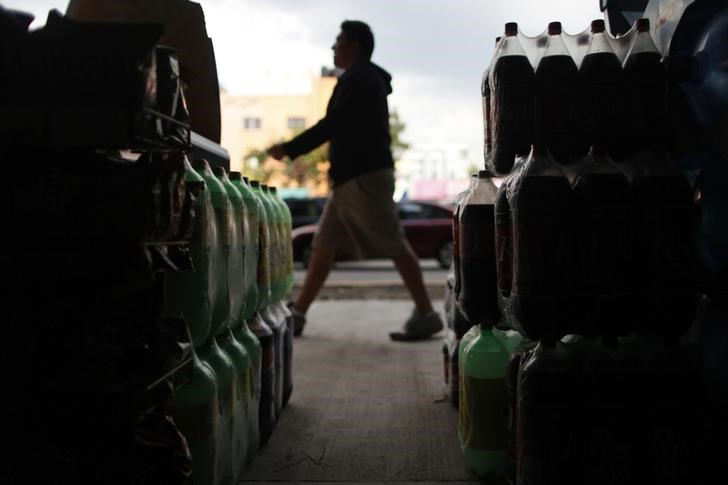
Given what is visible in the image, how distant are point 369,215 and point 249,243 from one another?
2409 millimetres

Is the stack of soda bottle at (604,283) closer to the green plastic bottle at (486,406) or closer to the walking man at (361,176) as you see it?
the green plastic bottle at (486,406)

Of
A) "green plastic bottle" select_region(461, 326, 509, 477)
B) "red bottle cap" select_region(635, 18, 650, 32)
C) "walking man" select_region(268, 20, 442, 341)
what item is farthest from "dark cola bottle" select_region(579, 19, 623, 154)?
"walking man" select_region(268, 20, 442, 341)

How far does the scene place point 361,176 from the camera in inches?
212

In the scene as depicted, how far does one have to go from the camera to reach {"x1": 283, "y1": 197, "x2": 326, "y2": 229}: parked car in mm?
18967

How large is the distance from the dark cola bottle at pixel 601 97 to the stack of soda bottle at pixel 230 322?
1.08 metres

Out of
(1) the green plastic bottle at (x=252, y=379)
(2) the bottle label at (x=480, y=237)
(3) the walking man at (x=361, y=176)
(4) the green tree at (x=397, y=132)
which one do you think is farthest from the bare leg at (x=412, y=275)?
(4) the green tree at (x=397, y=132)

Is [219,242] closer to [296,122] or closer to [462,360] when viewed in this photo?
[462,360]

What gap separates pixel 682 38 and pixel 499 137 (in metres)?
0.59

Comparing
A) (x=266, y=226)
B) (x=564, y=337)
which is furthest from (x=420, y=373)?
(x=564, y=337)

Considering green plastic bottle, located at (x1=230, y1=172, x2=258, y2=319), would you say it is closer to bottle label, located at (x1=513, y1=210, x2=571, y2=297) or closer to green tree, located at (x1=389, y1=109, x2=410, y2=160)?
bottle label, located at (x1=513, y1=210, x2=571, y2=297)

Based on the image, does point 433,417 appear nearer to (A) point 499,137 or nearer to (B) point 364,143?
(A) point 499,137

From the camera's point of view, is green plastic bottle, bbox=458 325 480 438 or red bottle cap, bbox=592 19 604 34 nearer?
red bottle cap, bbox=592 19 604 34

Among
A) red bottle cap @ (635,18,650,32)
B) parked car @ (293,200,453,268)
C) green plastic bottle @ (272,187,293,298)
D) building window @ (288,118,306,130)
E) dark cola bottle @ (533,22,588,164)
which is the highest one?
building window @ (288,118,306,130)

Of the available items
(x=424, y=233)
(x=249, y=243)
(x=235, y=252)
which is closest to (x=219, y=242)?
(x=235, y=252)
